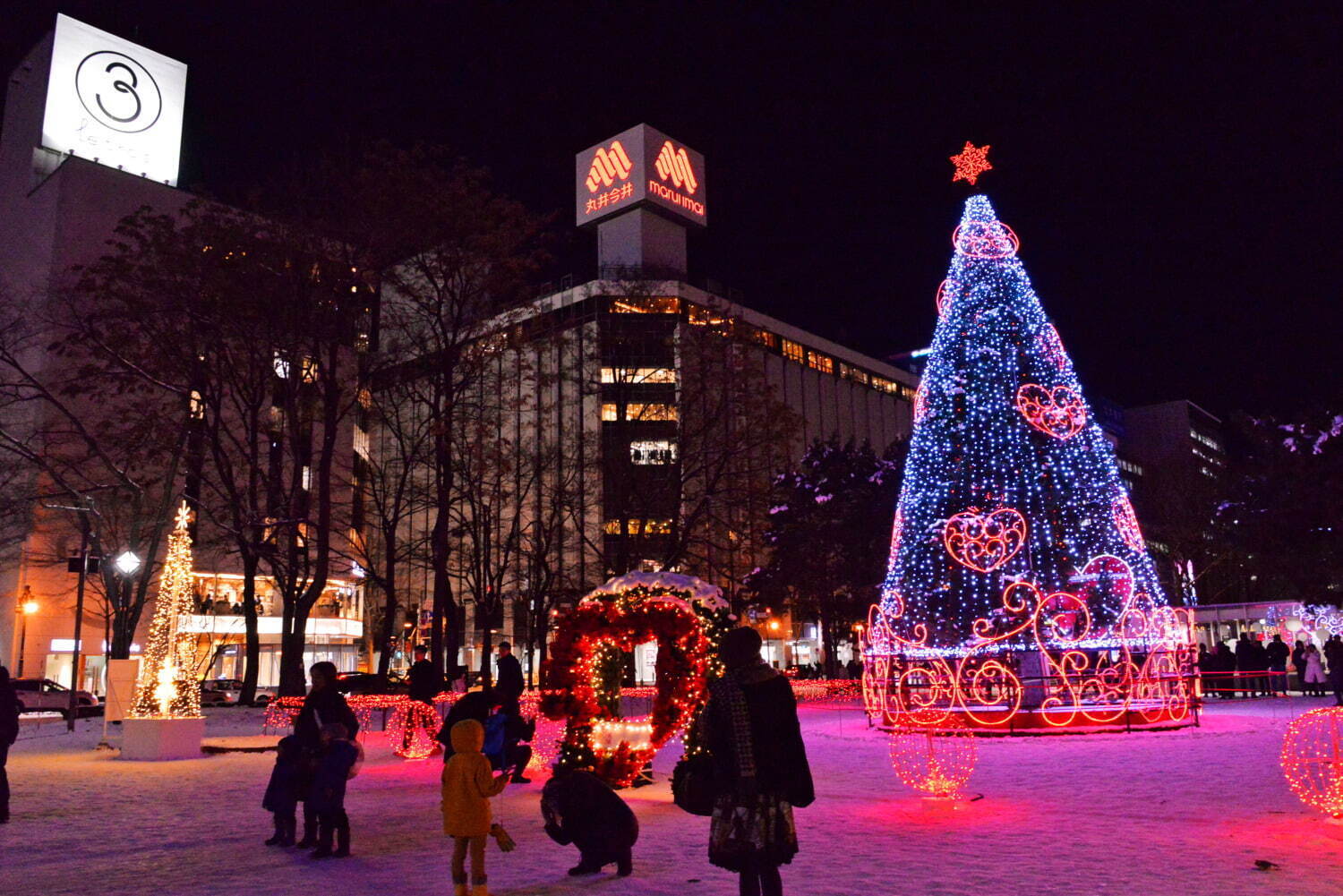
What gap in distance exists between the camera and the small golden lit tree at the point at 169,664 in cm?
1834

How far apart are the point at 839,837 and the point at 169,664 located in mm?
13752

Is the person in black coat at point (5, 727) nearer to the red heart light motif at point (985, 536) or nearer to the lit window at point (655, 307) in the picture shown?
the red heart light motif at point (985, 536)

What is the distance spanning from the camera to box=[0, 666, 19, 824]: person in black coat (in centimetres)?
1070

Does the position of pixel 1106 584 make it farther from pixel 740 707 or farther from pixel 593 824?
pixel 740 707

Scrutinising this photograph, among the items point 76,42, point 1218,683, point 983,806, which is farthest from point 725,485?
point 76,42

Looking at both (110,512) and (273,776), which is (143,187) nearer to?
(110,512)

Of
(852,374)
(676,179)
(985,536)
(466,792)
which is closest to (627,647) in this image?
(466,792)

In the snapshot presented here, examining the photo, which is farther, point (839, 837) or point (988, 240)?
point (988, 240)

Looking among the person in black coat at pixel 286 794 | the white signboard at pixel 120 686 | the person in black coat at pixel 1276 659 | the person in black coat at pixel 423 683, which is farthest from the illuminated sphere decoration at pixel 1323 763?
the person in black coat at pixel 1276 659

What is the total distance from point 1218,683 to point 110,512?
3605 centimetres

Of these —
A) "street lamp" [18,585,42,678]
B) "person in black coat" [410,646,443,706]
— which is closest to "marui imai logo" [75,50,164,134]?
"street lamp" [18,585,42,678]

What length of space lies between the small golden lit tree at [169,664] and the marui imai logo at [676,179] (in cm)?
5782

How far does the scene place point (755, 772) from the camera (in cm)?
509

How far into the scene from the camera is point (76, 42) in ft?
201
